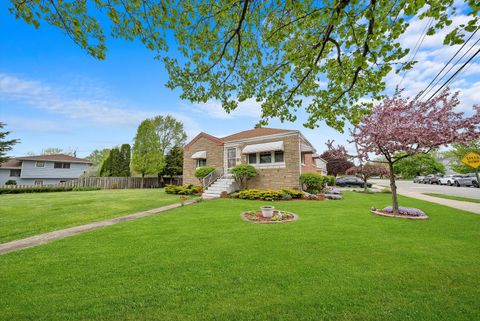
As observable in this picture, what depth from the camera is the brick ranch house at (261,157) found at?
1375cm

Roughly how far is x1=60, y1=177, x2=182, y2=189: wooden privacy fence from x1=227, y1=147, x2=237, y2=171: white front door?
48.5 feet

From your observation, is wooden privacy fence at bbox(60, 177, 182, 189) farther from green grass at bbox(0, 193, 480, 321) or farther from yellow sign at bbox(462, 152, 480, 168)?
yellow sign at bbox(462, 152, 480, 168)

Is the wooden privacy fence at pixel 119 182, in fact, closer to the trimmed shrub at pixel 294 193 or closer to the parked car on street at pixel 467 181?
the trimmed shrub at pixel 294 193

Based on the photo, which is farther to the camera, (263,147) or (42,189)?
(42,189)

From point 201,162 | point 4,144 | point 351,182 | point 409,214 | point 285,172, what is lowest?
point 409,214

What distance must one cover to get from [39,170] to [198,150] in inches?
979

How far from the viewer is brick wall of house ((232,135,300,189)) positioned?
13.6 m

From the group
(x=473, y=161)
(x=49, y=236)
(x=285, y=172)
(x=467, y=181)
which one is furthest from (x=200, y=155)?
(x=467, y=181)

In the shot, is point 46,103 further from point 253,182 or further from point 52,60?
point 253,182

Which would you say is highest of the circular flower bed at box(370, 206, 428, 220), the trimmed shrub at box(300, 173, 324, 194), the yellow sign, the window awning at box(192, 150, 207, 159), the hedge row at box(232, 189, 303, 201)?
the window awning at box(192, 150, 207, 159)

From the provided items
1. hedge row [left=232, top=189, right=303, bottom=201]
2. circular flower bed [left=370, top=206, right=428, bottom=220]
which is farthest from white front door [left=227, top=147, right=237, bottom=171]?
circular flower bed [left=370, top=206, right=428, bottom=220]

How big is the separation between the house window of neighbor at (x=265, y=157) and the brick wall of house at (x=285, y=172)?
1.69ft

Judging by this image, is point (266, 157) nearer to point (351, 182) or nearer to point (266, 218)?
point (266, 218)

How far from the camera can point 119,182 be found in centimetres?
2514
